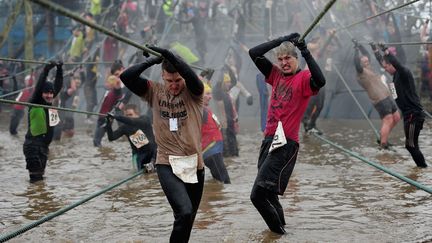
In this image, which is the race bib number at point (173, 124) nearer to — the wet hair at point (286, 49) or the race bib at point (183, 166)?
the race bib at point (183, 166)

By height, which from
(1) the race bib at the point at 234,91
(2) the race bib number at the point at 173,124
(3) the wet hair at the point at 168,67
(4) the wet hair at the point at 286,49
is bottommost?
(1) the race bib at the point at 234,91

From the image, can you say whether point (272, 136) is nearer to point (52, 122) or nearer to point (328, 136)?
point (52, 122)

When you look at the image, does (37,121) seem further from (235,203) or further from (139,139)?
(235,203)

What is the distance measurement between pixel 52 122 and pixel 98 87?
39.6 feet

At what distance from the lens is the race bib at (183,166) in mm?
5430

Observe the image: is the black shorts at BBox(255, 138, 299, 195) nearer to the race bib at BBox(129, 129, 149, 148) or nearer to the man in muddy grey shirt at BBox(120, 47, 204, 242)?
the man in muddy grey shirt at BBox(120, 47, 204, 242)

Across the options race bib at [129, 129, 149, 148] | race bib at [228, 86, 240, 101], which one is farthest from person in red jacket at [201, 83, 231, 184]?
race bib at [228, 86, 240, 101]

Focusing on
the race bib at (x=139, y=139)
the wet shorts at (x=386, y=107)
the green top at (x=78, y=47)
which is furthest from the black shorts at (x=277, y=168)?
the green top at (x=78, y=47)

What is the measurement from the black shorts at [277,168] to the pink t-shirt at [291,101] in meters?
0.12

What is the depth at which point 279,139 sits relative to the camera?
244 inches

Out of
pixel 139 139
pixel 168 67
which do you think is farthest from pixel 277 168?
pixel 139 139

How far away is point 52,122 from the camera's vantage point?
10000 millimetres

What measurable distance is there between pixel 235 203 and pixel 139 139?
8.55ft

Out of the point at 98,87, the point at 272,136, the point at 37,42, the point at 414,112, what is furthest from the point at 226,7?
the point at 272,136
